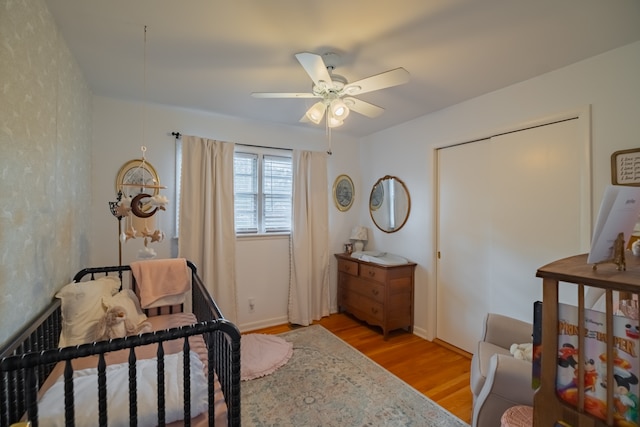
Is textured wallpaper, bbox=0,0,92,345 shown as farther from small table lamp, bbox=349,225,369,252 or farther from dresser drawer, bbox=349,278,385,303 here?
small table lamp, bbox=349,225,369,252

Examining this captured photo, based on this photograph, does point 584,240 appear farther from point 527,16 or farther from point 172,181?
point 172,181

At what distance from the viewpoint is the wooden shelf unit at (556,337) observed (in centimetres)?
67

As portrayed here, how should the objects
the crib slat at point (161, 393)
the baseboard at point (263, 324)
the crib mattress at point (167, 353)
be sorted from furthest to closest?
the baseboard at point (263, 324)
the crib mattress at point (167, 353)
the crib slat at point (161, 393)

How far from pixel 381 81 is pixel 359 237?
2.40 meters

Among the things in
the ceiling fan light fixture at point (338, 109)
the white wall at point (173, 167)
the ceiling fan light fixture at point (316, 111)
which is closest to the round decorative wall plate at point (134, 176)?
the white wall at point (173, 167)

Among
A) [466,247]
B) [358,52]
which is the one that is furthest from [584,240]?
[358,52]

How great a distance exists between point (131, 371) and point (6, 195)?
860mm

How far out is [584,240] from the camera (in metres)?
1.93

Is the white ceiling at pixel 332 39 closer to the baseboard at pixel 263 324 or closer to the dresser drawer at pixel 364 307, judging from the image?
the dresser drawer at pixel 364 307

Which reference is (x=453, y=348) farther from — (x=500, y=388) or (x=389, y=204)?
(x=389, y=204)

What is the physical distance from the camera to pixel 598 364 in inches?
27.4

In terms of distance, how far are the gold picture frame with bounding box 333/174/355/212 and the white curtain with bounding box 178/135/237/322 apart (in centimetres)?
142

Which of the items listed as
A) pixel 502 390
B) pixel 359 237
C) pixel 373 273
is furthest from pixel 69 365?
pixel 359 237

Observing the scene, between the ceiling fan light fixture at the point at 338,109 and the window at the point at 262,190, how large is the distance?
1677 millimetres
